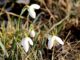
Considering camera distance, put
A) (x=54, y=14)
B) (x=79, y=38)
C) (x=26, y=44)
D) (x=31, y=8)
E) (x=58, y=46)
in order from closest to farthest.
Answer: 1. (x=26, y=44)
2. (x=31, y=8)
3. (x=58, y=46)
4. (x=79, y=38)
5. (x=54, y=14)

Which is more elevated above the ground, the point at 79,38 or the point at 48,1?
the point at 48,1

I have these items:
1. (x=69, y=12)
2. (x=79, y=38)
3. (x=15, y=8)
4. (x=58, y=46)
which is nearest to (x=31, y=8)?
(x=58, y=46)

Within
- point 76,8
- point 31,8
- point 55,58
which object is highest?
point 31,8

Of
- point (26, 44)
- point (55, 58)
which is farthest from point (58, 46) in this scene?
point (26, 44)

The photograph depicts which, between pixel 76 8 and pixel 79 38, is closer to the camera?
pixel 79 38

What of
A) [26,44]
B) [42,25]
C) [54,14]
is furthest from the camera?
[54,14]

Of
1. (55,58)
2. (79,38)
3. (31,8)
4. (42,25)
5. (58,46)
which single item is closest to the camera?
(31,8)

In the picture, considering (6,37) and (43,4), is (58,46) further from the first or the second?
(43,4)

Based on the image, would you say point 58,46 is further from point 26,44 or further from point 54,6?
point 54,6

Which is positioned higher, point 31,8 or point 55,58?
point 31,8

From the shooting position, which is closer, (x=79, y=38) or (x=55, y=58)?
(x=55, y=58)
